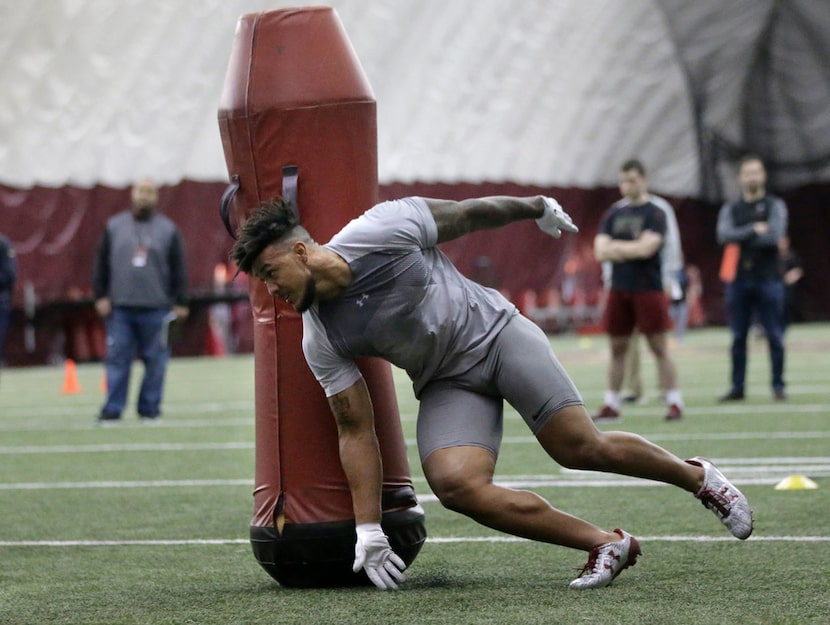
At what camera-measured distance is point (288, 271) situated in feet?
17.2

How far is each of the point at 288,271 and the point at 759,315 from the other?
9.74m

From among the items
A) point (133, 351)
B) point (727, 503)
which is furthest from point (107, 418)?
point (727, 503)

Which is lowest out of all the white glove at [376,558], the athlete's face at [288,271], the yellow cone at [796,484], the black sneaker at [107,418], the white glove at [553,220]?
the black sneaker at [107,418]

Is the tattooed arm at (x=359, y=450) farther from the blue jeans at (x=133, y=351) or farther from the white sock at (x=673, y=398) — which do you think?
the blue jeans at (x=133, y=351)

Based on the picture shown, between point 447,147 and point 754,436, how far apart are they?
24341 millimetres

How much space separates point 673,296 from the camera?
45.0 ft

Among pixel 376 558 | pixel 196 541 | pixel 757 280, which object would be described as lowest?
pixel 196 541

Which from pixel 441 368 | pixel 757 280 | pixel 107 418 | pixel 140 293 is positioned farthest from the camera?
pixel 757 280

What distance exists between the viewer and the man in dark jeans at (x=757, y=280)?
14.1 metres

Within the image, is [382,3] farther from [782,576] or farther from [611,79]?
[782,576]

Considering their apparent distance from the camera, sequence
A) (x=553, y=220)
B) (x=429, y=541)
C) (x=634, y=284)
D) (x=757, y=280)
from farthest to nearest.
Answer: (x=757, y=280) < (x=634, y=284) < (x=429, y=541) < (x=553, y=220)

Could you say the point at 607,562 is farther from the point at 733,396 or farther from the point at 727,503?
the point at 733,396

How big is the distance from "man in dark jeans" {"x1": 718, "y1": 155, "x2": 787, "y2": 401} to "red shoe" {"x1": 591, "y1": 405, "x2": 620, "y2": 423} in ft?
6.97

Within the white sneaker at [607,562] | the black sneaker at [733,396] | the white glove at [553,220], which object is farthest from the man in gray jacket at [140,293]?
the white sneaker at [607,562]
